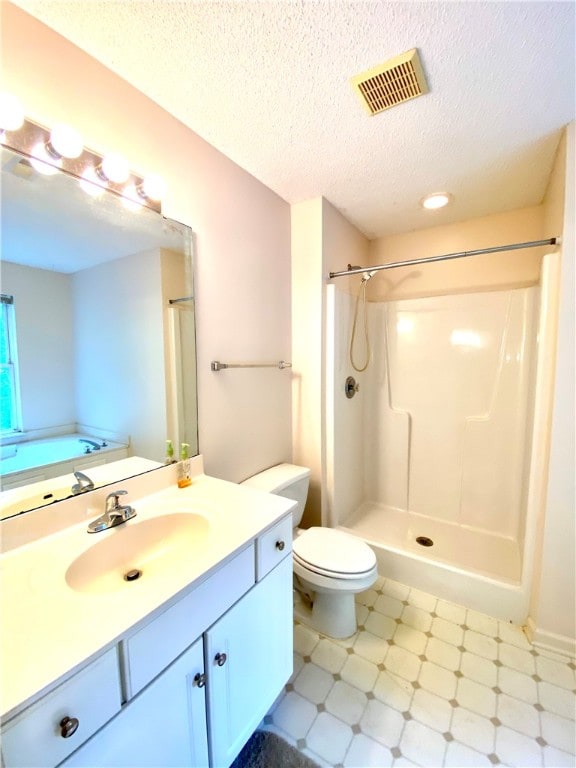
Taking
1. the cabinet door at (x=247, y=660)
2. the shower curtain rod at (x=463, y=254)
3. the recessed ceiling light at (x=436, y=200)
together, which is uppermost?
the recessed ceiling light at (x=436, y=200)

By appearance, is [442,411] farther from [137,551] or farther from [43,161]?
[43,161]

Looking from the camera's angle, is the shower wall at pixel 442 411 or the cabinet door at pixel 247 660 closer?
the cabinet door at pixel 247 660

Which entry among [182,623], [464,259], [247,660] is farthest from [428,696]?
[464,259]

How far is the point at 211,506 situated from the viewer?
115 centimetres

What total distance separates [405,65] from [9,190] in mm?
1260

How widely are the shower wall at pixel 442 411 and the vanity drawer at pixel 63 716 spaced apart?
1.59 meters

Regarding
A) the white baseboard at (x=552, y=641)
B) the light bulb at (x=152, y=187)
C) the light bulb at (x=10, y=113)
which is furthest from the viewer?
the white baseboard at (x=552, y=641)

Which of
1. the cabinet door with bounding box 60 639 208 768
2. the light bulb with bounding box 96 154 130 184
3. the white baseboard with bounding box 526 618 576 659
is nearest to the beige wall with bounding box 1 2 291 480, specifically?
the light bulb with bounding box 96 154 130 184

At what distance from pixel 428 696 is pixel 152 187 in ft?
7.38

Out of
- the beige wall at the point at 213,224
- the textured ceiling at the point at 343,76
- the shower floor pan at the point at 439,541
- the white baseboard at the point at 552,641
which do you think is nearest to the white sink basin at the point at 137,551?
the beige wall at the point at 213,224

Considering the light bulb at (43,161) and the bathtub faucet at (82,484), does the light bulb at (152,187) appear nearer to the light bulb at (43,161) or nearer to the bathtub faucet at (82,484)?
the light bulb at (43,161)

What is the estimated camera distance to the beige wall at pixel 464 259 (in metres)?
2.02

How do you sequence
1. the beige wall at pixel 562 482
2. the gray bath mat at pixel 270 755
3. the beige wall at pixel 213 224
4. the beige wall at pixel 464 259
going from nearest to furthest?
1. the beige wall at pixel 213 224
2. the gray bath mat at pixel 270 755
3. the beige wall at pixel 562 482
4. the beige wall at pixel 464 259

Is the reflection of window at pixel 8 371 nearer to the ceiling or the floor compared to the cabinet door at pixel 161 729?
nearer to the ceiling
